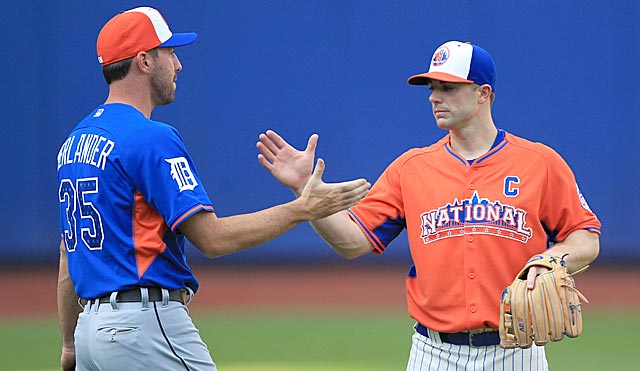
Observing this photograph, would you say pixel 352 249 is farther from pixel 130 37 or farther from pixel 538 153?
pixel 130 37

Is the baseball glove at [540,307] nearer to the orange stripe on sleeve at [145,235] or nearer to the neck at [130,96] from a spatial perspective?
the orange stripe on sleeve at [145,235]

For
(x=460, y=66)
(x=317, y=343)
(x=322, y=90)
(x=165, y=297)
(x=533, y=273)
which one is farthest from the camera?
(x=322, y=90)

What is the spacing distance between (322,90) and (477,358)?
9163mm

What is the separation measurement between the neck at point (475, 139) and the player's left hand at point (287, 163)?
→ 0.72 meters

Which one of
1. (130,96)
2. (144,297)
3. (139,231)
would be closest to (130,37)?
(130,96)

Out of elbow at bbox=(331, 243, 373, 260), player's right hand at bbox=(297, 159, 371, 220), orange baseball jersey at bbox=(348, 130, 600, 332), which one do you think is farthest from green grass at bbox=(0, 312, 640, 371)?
player's right hand at bbox=(297, 159, 371, 220)

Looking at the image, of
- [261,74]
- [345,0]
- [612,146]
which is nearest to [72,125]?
[261,74]

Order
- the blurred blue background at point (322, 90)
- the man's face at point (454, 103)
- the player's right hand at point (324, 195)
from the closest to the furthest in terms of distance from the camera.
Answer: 1. the player's right hand at point (324, 195)
2. the man's face at point (454, 103)
3. the blurred blue background at point (322, 90)

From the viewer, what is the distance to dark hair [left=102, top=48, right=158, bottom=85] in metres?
3.66

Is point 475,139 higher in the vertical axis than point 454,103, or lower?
lower

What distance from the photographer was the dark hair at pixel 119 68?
366 centimetres

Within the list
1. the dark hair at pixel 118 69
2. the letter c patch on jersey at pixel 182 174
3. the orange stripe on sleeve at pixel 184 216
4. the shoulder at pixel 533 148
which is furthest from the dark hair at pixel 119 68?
the shoulder at pixel 533 148

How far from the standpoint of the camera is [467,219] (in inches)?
157

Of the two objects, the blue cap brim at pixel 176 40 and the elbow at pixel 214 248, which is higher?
the blue cap brim at pixel 176 40
